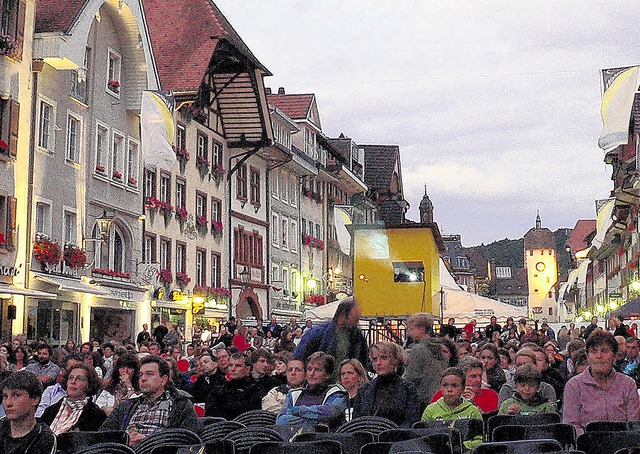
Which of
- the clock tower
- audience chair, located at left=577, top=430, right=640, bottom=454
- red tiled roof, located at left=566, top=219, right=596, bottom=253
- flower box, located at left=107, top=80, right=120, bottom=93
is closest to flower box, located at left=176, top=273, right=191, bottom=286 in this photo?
flower box, located at left=107, top=80, right=120, bottom=93

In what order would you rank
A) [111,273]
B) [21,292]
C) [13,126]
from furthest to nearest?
[111,273] → [13,126] → [21,292]

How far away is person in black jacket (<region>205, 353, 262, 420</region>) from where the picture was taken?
1245 centimetres

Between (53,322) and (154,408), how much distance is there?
20.1m

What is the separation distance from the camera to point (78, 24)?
28.5 m

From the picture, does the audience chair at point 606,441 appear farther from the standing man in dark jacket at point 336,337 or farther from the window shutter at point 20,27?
the window shutter at point 20,27

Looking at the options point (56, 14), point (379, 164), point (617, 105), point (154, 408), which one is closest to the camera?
point (154, 408)

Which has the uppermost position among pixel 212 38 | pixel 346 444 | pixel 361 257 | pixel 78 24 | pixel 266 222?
pixel 212 38

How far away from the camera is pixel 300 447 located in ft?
24.8

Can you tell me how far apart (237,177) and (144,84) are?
10.9 m

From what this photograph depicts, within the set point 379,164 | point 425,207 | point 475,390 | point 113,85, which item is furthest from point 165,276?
point 425,207

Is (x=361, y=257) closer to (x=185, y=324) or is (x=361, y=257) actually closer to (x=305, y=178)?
(x=185, y=324)

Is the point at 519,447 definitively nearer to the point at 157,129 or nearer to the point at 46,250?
the point at 46,250

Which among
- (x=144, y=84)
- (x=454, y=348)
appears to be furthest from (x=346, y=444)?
(x=144, y=84)

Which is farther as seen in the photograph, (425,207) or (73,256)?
(425,207)
